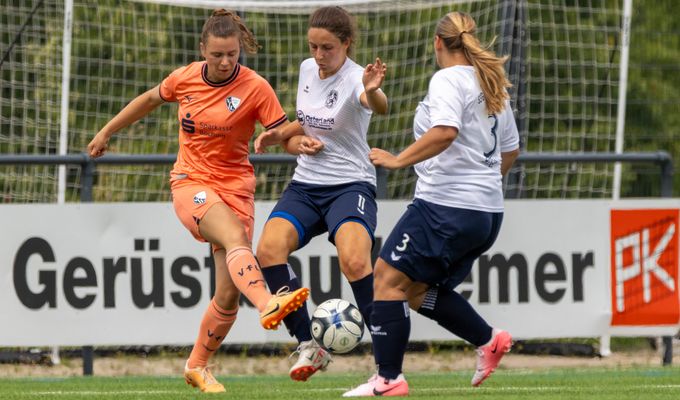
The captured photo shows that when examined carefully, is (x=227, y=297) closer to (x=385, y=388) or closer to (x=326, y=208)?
(x=326, y=208)

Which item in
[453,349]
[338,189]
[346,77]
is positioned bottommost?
[453,349]

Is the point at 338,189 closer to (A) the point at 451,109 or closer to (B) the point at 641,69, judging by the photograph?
(A) the point at 451,109

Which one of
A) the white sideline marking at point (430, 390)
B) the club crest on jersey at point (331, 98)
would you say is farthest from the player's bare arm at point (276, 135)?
the white sideline marking at point (430, 390)

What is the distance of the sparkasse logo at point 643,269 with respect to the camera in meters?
10.4

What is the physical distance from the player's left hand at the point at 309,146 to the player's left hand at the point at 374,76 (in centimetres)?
57

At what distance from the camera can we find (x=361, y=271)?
7.75 metres

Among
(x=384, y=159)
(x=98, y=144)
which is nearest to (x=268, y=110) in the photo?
(x=98, y=144)

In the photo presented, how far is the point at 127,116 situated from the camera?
26.9 ft

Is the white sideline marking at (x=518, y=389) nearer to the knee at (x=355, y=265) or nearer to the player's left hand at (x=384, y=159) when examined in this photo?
the knee at (x=355, y=265)

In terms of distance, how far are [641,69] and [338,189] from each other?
362 inches

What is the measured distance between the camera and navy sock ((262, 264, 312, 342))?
7.66 meters

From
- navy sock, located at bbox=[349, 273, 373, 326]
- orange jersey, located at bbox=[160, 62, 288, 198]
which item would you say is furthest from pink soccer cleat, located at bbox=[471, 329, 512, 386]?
orange jersey, located at bbox=[160, 62, 288, 198]

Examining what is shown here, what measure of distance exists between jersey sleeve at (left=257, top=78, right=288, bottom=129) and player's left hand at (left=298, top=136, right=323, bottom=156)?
22cm

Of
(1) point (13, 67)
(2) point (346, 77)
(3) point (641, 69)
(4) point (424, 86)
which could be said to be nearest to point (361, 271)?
(2) point (346, 77)
